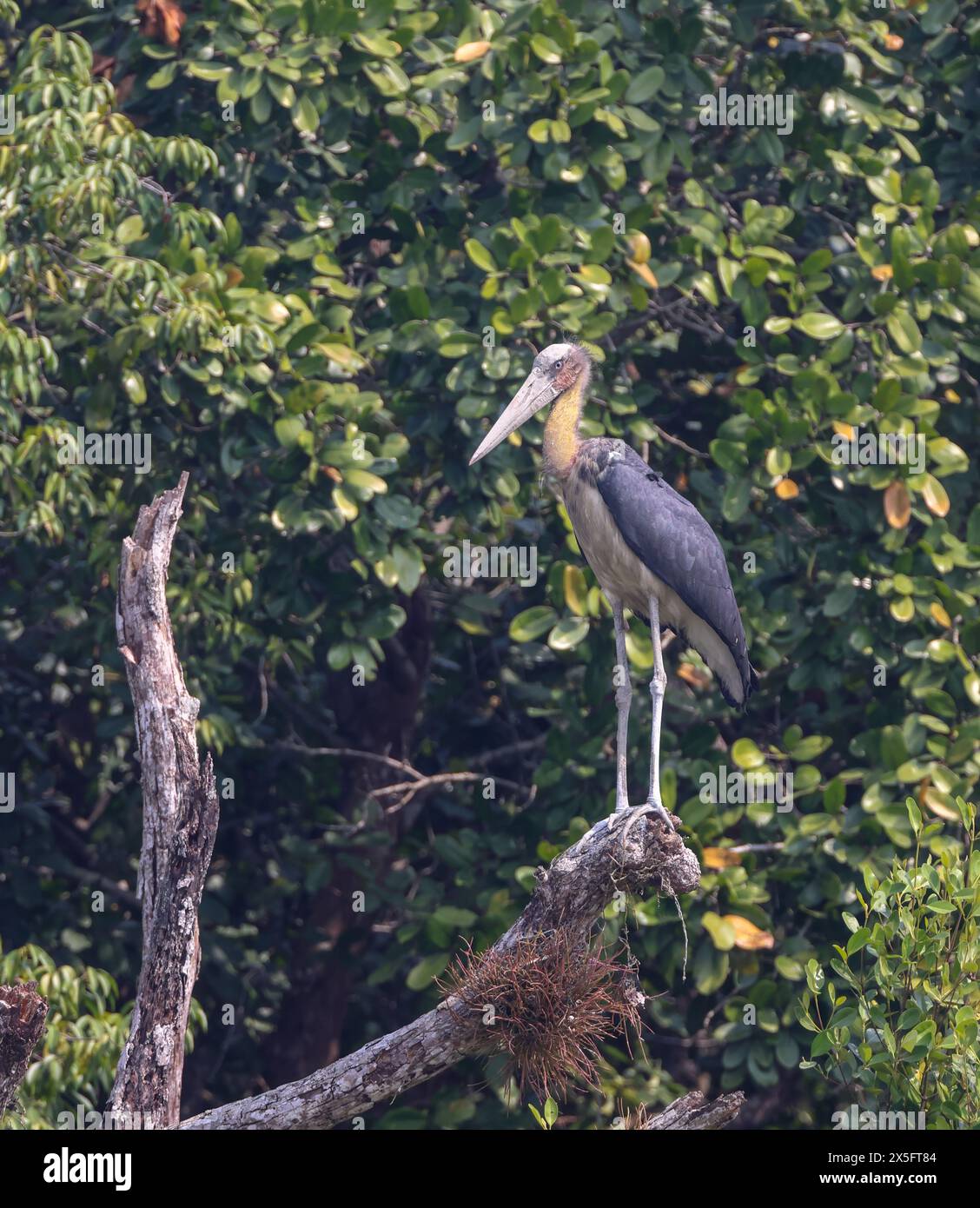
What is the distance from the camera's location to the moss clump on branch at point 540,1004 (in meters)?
5.90

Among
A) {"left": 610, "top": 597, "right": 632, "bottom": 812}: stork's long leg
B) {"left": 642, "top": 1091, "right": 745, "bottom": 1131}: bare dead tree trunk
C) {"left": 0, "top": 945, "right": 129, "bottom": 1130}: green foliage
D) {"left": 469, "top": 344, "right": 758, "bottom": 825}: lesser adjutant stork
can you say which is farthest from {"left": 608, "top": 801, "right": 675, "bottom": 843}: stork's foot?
{"left": 0, "top": 945, "right": 129, "bottom": 1130}: green foliage

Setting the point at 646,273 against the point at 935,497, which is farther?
the point at 646,273

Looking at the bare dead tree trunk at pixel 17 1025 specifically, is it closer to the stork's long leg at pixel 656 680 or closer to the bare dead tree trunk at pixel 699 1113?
the bare dead tree trunk at pixel 699 1113

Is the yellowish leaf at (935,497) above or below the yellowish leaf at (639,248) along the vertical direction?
below

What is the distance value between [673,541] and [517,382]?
145cm

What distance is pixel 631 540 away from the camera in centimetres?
774

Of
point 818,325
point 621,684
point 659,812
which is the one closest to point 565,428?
point 621,684

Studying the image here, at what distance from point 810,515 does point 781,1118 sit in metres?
3.81

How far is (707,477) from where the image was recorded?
9180 mm

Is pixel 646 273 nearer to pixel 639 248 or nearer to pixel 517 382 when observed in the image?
pixel 639 248

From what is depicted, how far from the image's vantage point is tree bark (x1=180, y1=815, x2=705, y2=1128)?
5953 millimetres

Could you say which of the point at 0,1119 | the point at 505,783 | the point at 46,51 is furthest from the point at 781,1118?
the point at 46,51

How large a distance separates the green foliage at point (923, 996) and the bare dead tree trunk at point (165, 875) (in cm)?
220

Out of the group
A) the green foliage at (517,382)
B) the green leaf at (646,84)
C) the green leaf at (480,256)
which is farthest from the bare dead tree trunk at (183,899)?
the green leaf at (646,84)
